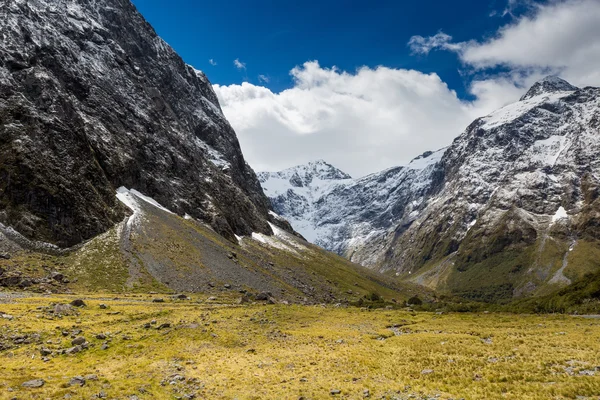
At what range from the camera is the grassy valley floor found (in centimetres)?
2544

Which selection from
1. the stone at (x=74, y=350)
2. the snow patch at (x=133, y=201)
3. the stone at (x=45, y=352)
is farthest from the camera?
the snow patch at (x=133, y=201)

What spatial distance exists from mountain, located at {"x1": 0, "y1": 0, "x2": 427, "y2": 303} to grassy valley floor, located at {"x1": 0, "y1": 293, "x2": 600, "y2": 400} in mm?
43815

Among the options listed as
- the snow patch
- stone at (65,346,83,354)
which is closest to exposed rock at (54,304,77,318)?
stone at (65,346,83,354)

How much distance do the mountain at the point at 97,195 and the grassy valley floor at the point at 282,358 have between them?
144 feet

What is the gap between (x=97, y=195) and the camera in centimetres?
12469

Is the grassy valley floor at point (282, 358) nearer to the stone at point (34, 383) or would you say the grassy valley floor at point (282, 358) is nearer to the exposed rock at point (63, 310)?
the stone at point (34, 383)

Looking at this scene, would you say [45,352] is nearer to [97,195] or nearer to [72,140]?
[97,195]

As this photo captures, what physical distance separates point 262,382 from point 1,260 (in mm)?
80867

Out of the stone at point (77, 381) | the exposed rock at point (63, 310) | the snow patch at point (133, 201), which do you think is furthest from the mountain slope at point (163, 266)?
the stone at point (77, 381)

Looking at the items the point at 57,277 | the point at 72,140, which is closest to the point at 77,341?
the point at 57,277

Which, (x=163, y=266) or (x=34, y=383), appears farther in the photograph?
(x=163, y=266)

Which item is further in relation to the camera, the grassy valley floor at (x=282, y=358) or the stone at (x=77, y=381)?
the stone at (x=77, y=381)

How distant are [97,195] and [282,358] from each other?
111199 millimetres

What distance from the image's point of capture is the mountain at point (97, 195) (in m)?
97.2
